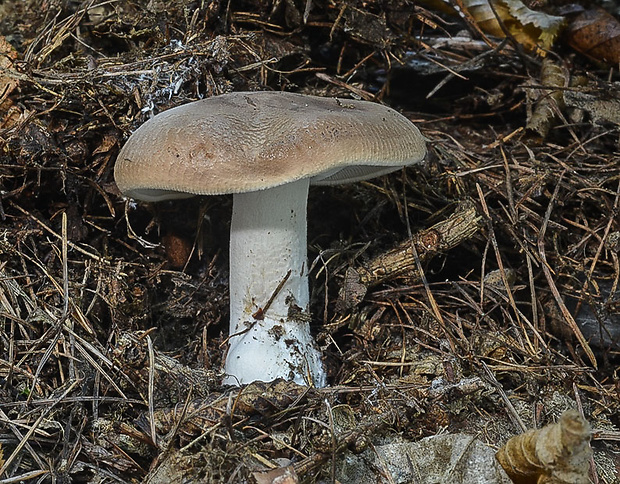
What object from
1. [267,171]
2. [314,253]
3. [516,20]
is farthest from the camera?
[516,20]

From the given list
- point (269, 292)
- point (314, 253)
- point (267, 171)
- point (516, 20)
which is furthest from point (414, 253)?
point (516, 20)

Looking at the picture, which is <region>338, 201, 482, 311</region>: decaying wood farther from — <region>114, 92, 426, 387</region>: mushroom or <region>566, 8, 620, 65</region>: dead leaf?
<region>566, 8, 620, 65</region>: dead leaf

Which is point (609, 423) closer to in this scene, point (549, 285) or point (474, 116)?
point (549, 285)

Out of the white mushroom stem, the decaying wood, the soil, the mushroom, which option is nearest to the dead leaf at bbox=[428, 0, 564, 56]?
the soil

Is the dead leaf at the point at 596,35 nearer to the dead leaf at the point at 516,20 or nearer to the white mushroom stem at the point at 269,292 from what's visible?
the dead leaf at the point at 516,20

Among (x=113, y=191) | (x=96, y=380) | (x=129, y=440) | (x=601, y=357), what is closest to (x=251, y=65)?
(x=113, y=191)

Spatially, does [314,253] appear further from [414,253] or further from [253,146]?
[253,146]
